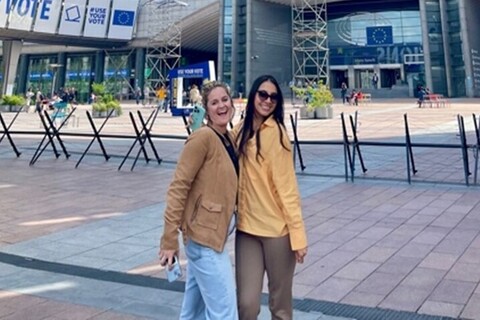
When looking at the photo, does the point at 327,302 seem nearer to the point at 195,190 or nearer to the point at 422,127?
the point at 195,190

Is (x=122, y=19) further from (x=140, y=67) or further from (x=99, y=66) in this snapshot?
(x=99, y=66)

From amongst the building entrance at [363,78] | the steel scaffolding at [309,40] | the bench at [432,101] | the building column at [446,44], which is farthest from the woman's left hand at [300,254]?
the building entrance at [363,78]

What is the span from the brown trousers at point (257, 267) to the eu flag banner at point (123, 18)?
171ft

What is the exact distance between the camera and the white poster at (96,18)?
47188 millimetres

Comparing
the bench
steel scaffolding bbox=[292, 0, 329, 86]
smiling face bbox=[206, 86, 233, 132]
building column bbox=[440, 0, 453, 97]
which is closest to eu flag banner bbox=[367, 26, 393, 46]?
steel scaffolding bbox=[292, 0, 329, 86]

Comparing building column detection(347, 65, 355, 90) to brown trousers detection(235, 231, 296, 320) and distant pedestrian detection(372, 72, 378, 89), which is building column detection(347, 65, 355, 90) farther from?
brown trousers detection(235, 231, 296, 320)

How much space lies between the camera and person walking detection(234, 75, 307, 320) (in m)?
2.55

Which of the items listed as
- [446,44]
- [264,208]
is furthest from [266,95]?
[446,44]

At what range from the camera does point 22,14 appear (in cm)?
4047

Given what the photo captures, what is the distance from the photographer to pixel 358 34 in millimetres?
57344

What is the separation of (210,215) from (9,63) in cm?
4494

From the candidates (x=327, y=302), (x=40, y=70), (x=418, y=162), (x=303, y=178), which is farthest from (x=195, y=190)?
(x=40, y=70)

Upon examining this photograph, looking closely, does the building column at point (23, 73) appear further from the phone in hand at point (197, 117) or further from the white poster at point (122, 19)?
the phone in hand at point (197, 117)

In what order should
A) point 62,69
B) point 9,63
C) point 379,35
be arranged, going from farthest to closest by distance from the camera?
point 62,69
point 379,35
point 9,63
